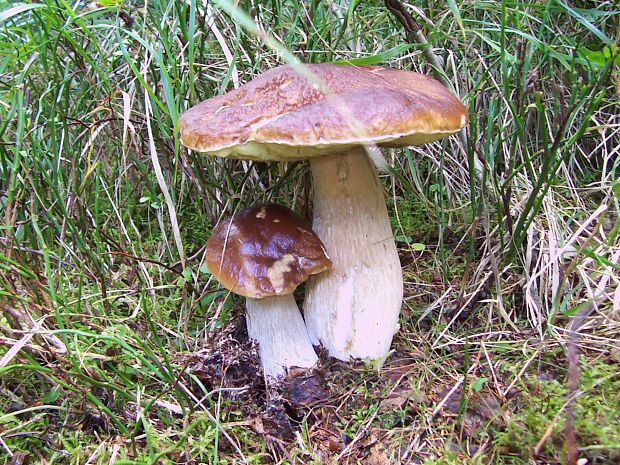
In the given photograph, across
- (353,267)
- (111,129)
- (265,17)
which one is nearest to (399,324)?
(353,267)

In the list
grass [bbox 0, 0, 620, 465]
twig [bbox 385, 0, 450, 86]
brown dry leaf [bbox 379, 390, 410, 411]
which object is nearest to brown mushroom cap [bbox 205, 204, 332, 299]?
grass [bbox 0, 0, 620, 465]

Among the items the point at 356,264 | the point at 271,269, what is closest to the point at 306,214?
the point at 356,264

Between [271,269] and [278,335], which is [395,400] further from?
[271,269]

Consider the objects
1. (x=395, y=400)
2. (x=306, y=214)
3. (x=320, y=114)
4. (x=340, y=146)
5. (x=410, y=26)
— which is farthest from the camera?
(x=306, y=214)

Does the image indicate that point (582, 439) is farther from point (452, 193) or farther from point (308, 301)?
point (452, 193)

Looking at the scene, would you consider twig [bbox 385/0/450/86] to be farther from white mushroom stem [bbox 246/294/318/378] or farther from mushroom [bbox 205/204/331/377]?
white mushroom stem [bbox 246/294/318/378]
